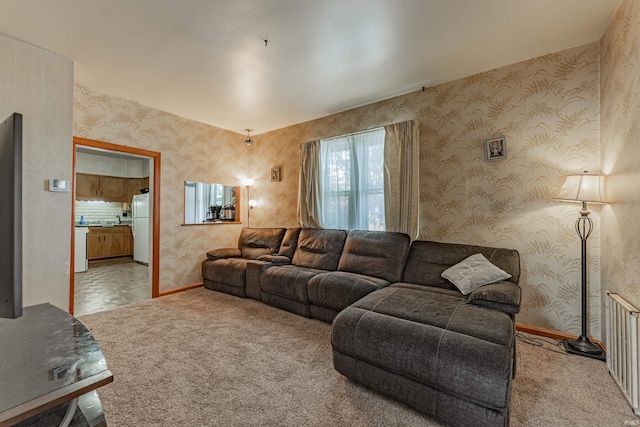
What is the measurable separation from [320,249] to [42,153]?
9.72 feet

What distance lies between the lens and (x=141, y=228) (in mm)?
6285

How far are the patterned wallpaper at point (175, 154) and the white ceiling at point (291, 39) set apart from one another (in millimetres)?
303

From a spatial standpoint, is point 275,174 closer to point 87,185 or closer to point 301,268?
point 301,268

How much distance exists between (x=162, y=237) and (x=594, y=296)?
16.0 ft

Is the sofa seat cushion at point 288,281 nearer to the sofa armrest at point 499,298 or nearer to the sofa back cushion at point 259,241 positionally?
the sofa back cushion at point 259,241

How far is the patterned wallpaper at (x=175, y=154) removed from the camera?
10.8ft

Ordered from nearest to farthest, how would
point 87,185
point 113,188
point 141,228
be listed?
1. point 141,228
2. point 87,185
3. point 113,188

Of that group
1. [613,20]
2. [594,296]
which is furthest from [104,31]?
[594,296]

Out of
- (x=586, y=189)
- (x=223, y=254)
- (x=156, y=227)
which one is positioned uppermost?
(x=586, y=189)

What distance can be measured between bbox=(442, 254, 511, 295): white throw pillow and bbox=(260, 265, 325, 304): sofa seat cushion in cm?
145

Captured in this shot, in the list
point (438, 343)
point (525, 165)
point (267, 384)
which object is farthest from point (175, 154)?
point (525, 165)

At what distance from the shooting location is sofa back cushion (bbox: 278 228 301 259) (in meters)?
4.03

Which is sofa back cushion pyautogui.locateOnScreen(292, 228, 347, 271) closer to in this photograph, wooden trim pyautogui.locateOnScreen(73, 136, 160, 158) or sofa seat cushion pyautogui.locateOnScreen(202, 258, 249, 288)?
sofa seat cushion pyautogui.locateOnScreen(202, 258, 249, 288)

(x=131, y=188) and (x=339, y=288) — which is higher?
(x=131, y=188)
